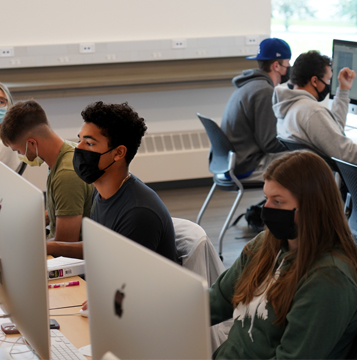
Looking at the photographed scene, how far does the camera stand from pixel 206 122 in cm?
360

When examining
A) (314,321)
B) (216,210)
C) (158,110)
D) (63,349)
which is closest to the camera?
(314,321)

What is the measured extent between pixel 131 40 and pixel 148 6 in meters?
0.34

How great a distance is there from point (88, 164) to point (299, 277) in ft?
2.81

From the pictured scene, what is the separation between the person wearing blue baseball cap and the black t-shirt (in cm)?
195

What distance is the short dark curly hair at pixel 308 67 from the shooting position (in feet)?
10.8

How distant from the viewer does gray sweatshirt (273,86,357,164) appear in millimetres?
3096

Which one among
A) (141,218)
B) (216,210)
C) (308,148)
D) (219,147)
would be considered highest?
(141,218)

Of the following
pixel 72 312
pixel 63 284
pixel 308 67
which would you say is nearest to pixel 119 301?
pixel 72 312

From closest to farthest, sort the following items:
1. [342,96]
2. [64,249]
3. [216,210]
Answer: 1. [64,249]
2. [342,96]
3. [216,210]

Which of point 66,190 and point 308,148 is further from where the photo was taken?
point 308,148

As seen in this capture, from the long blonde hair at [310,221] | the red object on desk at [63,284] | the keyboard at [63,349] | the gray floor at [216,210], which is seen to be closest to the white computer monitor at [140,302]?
the keyboard at [63,349]

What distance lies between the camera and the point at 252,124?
3697mm

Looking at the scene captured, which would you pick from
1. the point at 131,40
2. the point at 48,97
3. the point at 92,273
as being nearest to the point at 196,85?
the point at 131,40

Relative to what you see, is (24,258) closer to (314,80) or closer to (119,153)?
(119,153)
